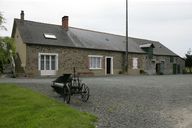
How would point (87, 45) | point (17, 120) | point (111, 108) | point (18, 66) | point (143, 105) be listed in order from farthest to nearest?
point (87, 45)
point (18, 66)
point (143, 105)
point (111, 108)
point (17, 120)

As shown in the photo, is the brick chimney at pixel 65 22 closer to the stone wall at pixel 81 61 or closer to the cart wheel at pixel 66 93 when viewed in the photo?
the stone wall at pixel 81 61

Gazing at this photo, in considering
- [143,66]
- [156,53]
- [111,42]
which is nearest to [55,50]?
[111,42]

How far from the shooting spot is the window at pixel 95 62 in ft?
112

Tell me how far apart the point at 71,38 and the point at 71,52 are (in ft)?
7.06

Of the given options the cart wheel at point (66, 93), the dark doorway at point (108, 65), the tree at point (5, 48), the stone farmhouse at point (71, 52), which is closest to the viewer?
the cart wheel at point (66, 93)

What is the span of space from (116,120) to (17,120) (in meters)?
2.79

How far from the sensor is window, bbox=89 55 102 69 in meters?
34.2

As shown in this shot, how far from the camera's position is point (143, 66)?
42.2 metres

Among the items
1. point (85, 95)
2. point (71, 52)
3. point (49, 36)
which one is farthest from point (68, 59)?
point (85, 95)

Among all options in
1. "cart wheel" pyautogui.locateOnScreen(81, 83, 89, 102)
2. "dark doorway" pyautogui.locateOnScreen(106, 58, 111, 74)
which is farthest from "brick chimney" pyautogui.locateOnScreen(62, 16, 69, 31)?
"cart wheel" pyautogui.locateOnScreen(81, 83, 89, 102)

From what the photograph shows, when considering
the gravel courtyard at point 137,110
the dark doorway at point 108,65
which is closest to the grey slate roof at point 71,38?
the dark doorway at point 108,65

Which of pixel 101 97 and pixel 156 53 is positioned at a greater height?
pixel 156 53

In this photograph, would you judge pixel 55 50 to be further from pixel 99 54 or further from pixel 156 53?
pixel 156 53

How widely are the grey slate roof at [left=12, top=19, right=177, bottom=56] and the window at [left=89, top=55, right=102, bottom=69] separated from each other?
111 centimetres
